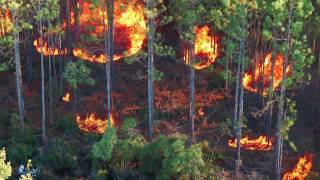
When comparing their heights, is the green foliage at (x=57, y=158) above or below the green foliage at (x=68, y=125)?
below

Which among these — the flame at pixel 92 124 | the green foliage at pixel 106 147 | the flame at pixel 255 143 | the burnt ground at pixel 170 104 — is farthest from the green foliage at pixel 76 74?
the flame at pixel 255 143

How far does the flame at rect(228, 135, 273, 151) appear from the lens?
29438mm

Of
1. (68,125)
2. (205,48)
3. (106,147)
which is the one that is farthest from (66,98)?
(205,48)

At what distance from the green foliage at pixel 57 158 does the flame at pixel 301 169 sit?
37.8ft

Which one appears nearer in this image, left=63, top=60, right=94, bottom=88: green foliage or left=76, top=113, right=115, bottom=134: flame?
left=76, top=113, right=115, bottom=134: flame

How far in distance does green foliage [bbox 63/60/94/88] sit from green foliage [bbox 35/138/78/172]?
18.4ft

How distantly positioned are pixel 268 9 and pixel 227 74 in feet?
18.8

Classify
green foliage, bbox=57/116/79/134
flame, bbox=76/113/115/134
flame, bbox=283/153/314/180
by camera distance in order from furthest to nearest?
flame, bbox=76/113/115/134
green foliage, bbox=57/116/79/134
flame, bbox=283/153/314/180

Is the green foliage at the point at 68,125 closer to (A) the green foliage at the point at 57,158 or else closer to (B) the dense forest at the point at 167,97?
(B) the dense forest at the point at 167,97

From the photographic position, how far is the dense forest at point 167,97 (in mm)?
23219

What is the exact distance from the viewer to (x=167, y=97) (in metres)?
34.2

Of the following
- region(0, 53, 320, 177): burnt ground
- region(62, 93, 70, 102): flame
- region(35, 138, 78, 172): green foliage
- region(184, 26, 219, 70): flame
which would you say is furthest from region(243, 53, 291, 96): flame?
region(35, 138, 78, 172): green foliage

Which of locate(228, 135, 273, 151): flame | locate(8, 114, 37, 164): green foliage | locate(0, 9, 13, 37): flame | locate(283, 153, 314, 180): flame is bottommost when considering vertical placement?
locate(283, 153, 314, 180): flame

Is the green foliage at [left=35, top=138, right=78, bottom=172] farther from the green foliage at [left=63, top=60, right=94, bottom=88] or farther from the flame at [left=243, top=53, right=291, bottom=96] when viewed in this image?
the flame at [left=243, top=53, right=291, bottom=96]
